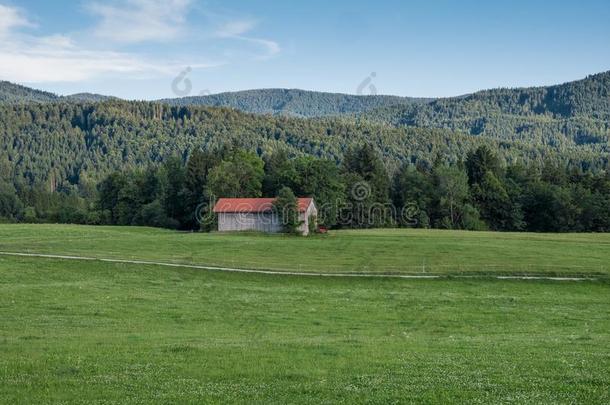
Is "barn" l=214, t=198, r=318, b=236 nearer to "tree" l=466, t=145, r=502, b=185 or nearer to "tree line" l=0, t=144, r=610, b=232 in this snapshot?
"tree line" l=0, t=144, r=610, b=232

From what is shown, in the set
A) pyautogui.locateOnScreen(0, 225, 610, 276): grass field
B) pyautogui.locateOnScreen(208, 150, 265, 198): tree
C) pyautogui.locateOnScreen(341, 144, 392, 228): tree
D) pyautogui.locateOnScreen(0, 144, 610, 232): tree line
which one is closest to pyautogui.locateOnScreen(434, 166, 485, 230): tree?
pyautogui.locateOnScreen(0, 144, 610, 232): tree line

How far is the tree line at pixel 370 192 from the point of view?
376ft

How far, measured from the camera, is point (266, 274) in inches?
2030

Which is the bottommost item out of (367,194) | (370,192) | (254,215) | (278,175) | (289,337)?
(254,215)

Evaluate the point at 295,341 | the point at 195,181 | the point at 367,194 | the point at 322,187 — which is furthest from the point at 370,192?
the point at 295,341

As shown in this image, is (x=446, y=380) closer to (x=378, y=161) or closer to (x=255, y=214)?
(x=255, y=214)

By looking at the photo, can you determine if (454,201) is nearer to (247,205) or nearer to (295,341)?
(247,205)

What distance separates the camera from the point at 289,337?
24.6 metres

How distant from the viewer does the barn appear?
99.8 metres

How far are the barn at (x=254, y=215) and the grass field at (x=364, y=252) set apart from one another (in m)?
13.4

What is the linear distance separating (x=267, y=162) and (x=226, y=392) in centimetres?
11921

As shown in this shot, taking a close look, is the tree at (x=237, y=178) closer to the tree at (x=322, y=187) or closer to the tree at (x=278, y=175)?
the tree at (x=278, y=175)

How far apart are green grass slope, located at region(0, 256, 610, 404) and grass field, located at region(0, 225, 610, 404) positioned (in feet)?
0.22

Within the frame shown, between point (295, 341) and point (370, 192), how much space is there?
102199mm
